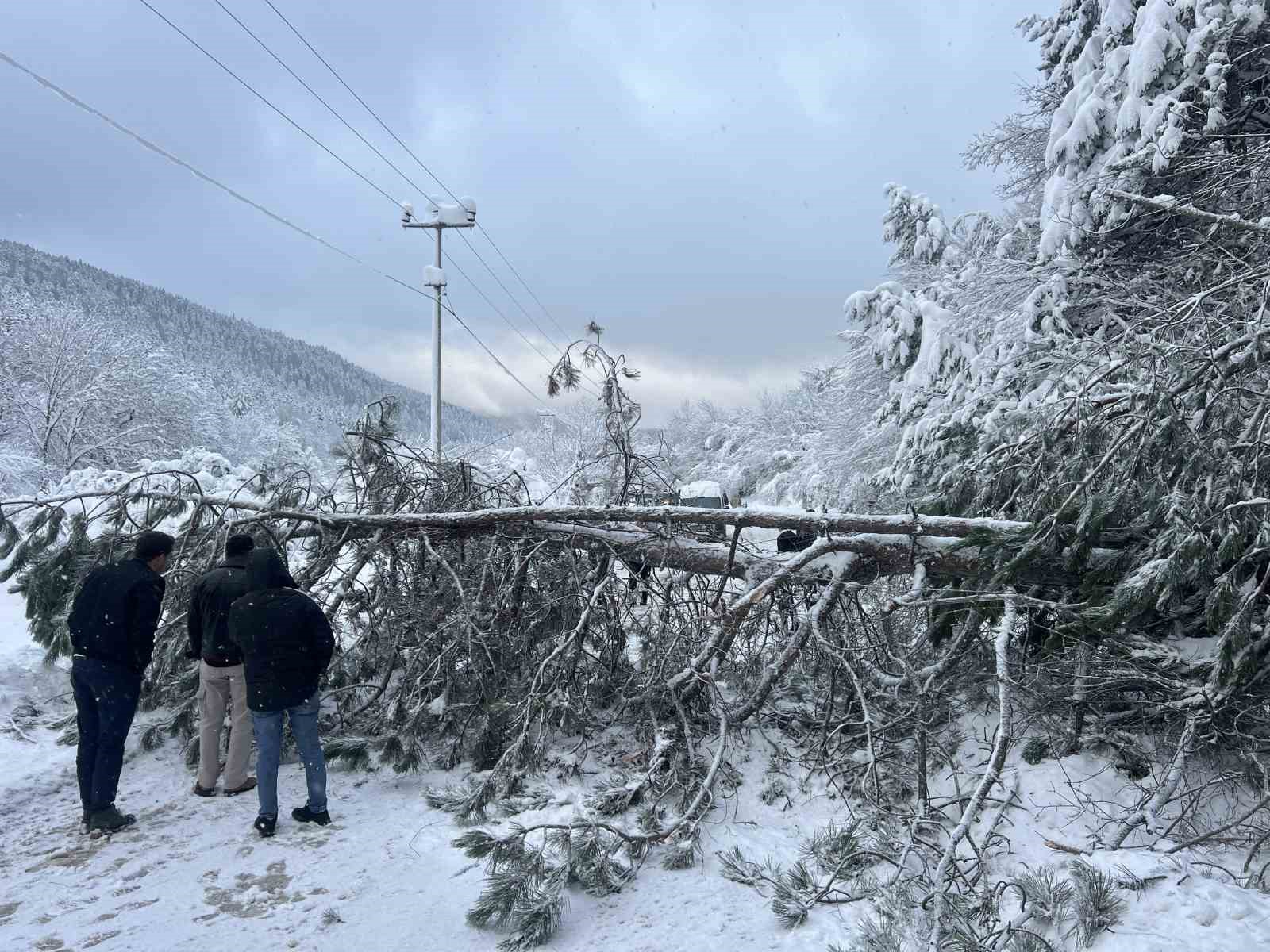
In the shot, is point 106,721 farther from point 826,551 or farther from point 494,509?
point 826,551

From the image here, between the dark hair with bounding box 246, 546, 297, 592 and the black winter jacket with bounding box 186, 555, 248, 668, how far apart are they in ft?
0.88

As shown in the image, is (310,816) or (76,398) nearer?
(310,816)

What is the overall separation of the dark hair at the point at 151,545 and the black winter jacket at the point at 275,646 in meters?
0.64

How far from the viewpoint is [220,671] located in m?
4.36

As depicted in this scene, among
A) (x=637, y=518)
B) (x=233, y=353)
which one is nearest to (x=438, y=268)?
(x=637, y=518)

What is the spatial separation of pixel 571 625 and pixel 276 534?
250 cm

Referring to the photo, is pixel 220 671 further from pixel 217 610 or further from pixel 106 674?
pixel 106 674

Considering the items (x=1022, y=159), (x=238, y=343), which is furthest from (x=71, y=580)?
(x=238, y=343)

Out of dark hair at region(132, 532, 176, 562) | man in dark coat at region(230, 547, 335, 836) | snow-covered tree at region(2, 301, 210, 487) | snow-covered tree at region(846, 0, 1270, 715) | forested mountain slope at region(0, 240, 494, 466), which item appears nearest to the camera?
snow-covered tree at region(846, 0, 1270, 715)

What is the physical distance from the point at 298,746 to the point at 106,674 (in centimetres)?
105

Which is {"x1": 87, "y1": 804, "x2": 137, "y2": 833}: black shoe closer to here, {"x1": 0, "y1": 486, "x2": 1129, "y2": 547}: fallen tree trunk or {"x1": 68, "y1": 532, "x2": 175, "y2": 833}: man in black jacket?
{"x1": 68, "y1": 532, "x2": 175, "y2": 833}: man in black jacket

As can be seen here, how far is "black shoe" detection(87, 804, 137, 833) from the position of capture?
3.80 m

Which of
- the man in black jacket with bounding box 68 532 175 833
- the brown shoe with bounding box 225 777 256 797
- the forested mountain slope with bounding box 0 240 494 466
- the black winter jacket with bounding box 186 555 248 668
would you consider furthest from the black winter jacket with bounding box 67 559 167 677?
the forested mountain slope with bounding box 0 240 494 466

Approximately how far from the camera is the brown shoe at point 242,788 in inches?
171
